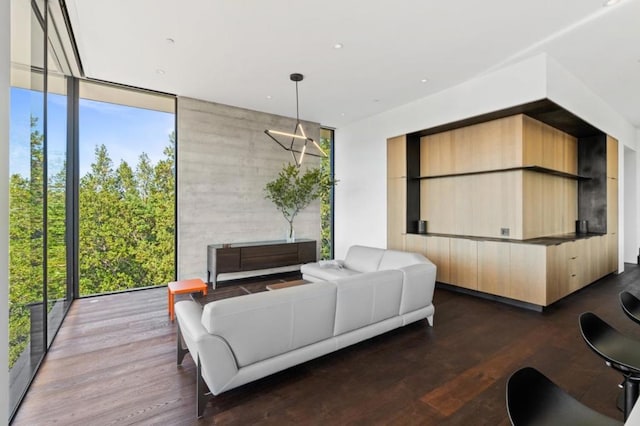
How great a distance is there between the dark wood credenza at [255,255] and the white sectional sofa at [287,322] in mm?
2555

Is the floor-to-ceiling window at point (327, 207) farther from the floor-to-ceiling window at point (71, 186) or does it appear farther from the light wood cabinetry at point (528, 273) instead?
the light wood cabinetry at point (528, 273)

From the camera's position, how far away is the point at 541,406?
1.11m

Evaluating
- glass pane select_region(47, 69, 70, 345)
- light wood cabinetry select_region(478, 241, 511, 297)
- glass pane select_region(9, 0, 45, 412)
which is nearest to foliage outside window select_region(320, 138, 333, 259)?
light wood cabinetry select_region(478, 241, 511, 297)

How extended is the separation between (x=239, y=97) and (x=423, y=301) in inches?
175

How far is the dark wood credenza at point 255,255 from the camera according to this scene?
521cm

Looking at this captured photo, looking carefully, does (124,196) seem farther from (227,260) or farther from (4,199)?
(4,199)

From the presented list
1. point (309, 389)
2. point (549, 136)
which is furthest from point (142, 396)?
point (549, 136)

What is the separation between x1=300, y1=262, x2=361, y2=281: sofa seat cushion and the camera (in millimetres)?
4403

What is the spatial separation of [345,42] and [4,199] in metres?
3.39

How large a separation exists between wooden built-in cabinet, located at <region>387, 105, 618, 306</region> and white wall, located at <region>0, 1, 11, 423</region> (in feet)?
16.5

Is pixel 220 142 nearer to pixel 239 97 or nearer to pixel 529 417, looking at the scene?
pixel 239 97

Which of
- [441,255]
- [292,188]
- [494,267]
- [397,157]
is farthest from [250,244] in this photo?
[494,267]

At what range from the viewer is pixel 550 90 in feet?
12.8

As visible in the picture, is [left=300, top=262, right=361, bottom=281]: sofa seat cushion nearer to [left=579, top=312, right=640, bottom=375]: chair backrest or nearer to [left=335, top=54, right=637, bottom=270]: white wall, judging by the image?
[left=335, top=54, right=637, bottom=270]: white wall
